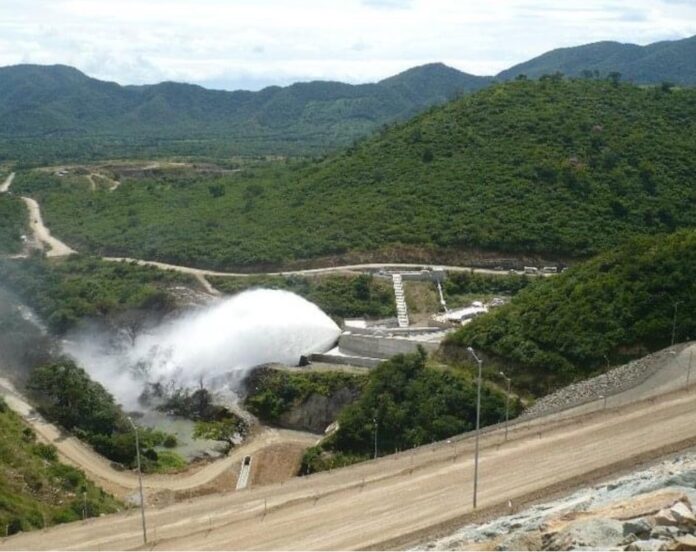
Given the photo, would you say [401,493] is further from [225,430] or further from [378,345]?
[378,345]

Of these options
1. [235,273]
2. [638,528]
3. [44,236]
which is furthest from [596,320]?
[44,236]

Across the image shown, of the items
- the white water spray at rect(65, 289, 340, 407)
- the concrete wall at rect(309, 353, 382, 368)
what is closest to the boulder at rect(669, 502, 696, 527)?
the concrete wall at rect(309, 353, 382, 368)

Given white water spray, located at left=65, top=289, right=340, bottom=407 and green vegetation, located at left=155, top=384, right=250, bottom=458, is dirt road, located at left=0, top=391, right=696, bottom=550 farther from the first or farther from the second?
white water spray, located at left=65, top=289, right=340, bottom=407

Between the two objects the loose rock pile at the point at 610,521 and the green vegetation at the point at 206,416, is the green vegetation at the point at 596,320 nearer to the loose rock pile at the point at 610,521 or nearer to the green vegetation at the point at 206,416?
the green vegetation at the point at 206,416

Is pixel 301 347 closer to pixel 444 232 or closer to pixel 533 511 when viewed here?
pixel 444 232

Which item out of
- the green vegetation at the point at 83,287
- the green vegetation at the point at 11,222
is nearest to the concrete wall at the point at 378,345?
the green vegetation at the point at 83,287

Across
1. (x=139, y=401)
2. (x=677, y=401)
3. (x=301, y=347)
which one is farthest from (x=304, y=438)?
(x=677, y=401)

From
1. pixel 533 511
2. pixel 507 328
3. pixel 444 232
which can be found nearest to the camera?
pixel 533 511

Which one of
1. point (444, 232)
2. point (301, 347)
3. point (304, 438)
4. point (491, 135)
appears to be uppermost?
point (491, 135)
